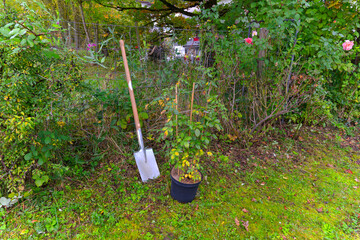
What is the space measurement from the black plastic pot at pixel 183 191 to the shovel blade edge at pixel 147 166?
334mm

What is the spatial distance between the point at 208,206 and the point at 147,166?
740mm

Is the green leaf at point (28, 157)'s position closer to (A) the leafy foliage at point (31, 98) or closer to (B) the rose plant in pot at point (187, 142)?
(A) the leafy foliage at point (31, 98)

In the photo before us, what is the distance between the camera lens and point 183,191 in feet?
6.08

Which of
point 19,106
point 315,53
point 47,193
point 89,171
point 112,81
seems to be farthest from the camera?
point 315,53

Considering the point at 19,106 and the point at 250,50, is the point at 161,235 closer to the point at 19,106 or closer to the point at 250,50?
the point at 19,106

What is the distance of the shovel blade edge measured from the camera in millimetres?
2127

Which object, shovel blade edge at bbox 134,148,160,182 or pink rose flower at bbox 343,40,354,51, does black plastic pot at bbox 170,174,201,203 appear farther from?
pink rose flower at bbox 343,40,354,51

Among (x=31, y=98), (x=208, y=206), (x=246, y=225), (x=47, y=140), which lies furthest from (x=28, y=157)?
(x=246, y=225)

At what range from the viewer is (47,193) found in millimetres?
1894

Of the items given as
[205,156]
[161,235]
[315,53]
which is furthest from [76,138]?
[315,53]

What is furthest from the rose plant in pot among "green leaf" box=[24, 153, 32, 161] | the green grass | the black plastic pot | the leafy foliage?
"green leaf" box=[24, 153, 32, 161]

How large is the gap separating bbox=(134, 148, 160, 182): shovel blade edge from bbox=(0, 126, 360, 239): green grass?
3.0 inches

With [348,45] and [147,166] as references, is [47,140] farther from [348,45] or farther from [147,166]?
[348,45]

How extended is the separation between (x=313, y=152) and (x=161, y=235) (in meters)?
2.40
